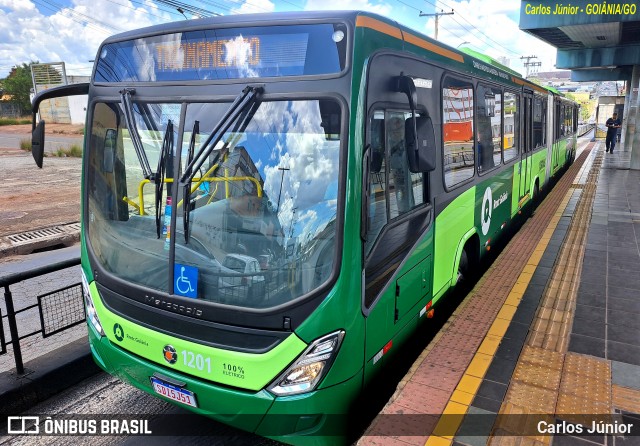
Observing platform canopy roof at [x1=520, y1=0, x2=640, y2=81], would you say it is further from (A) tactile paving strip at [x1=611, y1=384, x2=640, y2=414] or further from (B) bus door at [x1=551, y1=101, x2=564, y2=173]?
(A) tactile paving strip at [x1=611, y1=384, x2=640, y2=414]

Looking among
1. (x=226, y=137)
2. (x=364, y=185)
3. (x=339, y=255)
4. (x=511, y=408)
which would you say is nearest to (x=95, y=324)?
(x=226, y=137)

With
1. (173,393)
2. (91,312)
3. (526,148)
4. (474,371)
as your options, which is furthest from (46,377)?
(526,148)

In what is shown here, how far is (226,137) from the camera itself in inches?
121

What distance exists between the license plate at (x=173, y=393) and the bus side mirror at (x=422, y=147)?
7.12 feet

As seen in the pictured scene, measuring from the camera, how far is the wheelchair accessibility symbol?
321 centimetres

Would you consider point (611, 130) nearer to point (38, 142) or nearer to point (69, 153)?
point (38, 142)

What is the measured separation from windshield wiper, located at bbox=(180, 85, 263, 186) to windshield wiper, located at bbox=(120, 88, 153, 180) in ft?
1.54

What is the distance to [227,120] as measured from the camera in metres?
3.01

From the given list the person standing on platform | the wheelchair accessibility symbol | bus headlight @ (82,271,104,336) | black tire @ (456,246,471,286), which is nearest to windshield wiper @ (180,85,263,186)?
the wheelchair accessibility symbol

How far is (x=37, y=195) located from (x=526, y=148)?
1579 cm

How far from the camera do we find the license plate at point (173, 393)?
3.25 m

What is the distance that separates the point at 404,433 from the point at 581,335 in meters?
2.53

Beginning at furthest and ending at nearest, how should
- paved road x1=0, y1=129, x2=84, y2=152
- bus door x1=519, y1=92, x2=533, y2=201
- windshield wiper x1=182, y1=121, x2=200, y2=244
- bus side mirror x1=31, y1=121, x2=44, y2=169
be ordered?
paved road x1=0, y1=129, x2=84, y2=152 < bus door x1=519, y1=92, x2=533, y2=201 < bus side mirror x1=31, y1=121, x2=44, y2=169 < windshield wiper x1=182, y1=121, x2=200, y2=244

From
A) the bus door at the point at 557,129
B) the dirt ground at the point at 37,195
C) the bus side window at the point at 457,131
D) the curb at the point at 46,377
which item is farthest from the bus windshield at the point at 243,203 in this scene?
the bus door at the point at 557,129
